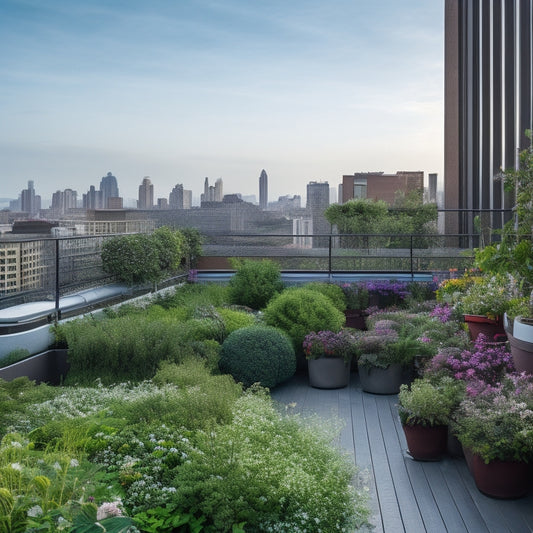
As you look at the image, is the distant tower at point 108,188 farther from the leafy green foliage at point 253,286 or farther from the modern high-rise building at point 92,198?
the leafy green foliage at point 253,286

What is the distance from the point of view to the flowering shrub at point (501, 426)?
3594 mm

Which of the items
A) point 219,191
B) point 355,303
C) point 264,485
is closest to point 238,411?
point 264,485

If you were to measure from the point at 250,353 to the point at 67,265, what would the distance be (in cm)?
210

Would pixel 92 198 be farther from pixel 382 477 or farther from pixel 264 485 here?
pixel 264 485

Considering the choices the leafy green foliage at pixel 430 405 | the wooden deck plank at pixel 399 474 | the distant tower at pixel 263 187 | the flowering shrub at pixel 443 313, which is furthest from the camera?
the distant tower at pixel 263 187

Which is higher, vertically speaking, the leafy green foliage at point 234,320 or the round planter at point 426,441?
the leafy green foliage at point 234,320

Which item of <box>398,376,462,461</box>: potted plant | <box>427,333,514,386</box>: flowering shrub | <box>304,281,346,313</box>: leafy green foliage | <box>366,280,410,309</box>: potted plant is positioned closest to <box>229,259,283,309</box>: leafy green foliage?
<box>304,281,346,313</box>: leafy green foliage

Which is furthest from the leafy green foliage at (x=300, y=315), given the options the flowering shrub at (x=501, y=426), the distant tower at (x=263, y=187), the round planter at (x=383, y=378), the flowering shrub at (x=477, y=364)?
the distant tower at (x=263, y=187)

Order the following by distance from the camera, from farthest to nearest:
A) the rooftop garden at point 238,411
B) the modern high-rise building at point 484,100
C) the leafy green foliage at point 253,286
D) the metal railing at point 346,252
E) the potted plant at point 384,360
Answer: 1. the modern high-rise building at point 484,100
2. the metal railing at point 346,252
3. the leafy green foliage at point 253,286
4. the potted plant at point 384,360
5. the rooftop garden at point 238,411

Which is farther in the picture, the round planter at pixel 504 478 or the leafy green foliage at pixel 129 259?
the leafy green foliage at pixel 129 259

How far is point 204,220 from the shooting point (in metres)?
14.0

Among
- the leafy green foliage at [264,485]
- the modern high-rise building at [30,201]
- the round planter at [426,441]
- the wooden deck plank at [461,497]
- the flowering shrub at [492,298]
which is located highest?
the modern high-rise building at [30,201]

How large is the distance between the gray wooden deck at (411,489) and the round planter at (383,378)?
1.59 feet

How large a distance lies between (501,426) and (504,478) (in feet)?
1.01
